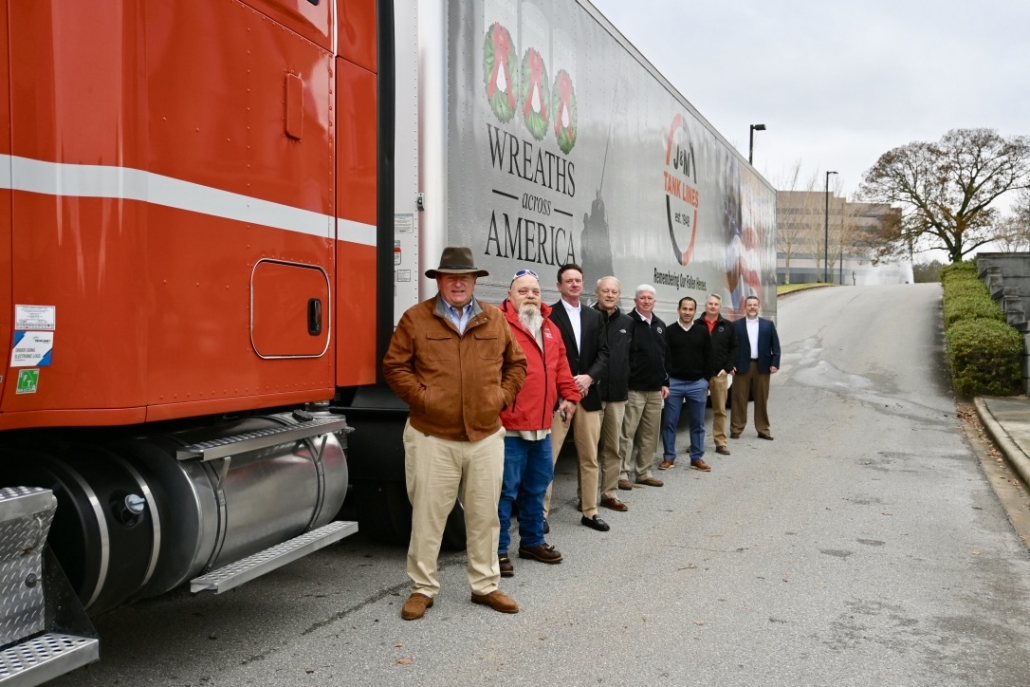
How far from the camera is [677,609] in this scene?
16.4 feet

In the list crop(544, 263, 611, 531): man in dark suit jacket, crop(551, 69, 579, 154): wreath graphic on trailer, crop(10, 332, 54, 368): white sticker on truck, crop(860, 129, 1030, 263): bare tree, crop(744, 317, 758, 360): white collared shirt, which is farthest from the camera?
crop(860, 129, 1030, 263): bare tree

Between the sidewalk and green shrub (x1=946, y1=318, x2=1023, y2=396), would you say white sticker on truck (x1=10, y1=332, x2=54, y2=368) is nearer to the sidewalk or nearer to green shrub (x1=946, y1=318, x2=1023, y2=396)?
the sidewalk

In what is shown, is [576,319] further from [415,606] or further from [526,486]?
[415,606]

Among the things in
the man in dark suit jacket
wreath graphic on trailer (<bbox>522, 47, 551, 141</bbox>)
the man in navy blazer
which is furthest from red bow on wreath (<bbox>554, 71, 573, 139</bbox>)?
the man in navy blazer

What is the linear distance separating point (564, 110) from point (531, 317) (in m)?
2.09

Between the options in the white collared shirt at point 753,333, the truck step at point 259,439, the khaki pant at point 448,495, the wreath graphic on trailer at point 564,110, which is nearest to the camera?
the truck step at point 259,439

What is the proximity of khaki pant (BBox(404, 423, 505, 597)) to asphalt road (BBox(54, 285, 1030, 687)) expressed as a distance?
231 mm

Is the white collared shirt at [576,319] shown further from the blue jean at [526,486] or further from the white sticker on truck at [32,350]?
the white sticker on truck at [32,350]

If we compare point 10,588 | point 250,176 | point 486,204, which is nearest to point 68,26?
point 250,176

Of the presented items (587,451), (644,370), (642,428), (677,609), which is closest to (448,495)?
(677,609)

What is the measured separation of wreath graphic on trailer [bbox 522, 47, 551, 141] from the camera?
6.23 meters

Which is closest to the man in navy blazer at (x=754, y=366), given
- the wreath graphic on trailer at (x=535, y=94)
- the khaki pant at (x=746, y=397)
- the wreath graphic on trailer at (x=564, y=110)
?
the khaki pant at (x=746, y=397)

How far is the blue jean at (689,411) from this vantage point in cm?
988

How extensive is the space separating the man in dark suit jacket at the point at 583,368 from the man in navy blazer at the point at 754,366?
5.43 meters
